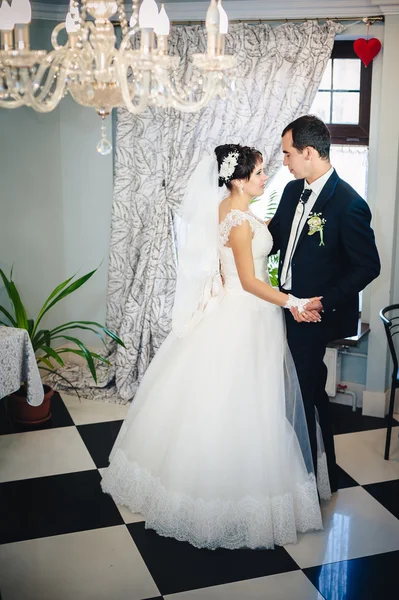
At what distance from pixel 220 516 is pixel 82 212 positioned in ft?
8.91

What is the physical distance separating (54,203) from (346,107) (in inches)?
81.3

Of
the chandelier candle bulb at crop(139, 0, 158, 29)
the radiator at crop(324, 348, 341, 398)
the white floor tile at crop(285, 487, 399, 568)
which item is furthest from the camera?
the radiator at crop(324, 348, 341, 398)

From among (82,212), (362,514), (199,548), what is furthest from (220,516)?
(82,212)

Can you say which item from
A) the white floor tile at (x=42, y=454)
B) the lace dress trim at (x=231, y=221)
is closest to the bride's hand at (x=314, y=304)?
the lace dress trim at (x=231, y=221)

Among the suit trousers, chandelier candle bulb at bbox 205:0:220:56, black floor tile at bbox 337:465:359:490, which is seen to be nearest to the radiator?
black floor tile at bbox 337:465:359:490

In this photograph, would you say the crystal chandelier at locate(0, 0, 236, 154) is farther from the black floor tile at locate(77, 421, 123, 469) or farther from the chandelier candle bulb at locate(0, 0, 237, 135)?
the black floor tile at locate(77, 421, 123, 469)

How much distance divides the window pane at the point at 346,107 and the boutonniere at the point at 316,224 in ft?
5.36

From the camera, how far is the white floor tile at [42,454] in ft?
12.2

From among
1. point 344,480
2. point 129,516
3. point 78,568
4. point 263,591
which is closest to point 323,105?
point 344,480

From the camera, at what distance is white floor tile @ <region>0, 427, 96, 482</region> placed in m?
3.71

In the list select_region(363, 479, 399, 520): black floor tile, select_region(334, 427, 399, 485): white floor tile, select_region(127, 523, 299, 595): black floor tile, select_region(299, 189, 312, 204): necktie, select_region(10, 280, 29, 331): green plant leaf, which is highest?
select_region(299, 189, 312, 204): necktie

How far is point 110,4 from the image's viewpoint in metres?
2.30

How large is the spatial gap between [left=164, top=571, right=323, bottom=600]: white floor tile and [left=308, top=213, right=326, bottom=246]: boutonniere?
4.56 feet

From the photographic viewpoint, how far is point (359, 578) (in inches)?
111
